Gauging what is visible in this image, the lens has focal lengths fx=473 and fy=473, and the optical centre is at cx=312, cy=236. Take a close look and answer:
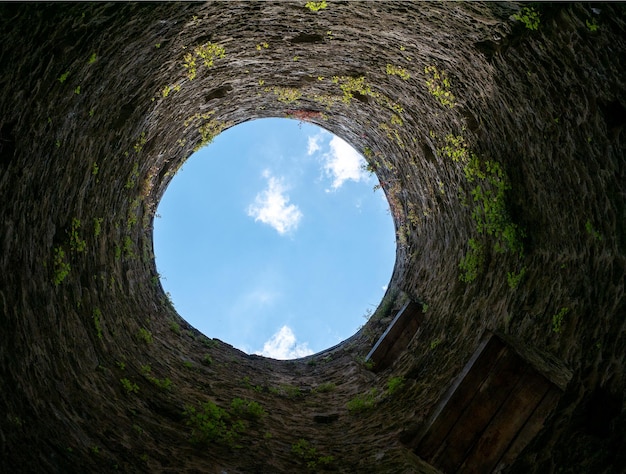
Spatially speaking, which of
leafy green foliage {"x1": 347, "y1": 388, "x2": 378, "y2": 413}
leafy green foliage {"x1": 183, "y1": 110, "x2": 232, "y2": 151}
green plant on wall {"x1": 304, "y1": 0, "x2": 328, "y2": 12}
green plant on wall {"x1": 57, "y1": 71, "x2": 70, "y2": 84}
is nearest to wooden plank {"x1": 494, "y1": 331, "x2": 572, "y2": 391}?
leafy green foliage {"x1": 347, "y1": 388, "x2": 378, "y2": 413}

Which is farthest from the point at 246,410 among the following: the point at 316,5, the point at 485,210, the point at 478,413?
the point at 316,5

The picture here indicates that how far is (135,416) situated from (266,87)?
487 cm

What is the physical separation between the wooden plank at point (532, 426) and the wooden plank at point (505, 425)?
27 millimetres

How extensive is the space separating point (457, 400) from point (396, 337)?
10.3 ft

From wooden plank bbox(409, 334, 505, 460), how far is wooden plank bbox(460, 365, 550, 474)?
10.7 inches

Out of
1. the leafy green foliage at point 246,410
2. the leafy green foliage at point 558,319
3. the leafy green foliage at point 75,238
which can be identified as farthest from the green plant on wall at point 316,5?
the leafy green foliage at point 246,410

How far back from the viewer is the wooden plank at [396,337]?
735 cm

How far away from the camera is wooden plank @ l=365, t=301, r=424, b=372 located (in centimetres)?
735

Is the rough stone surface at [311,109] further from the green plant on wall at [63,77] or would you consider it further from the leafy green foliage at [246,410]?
the leafy green foliage at [246,410]

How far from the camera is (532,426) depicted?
13.0 feet

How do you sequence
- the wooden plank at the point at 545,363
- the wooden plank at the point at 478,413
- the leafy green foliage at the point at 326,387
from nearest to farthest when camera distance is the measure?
the wooden plank at the point at 545,363 < the wooden plank at the point at 478,413 < the leafy green foliage at the point at 326,387

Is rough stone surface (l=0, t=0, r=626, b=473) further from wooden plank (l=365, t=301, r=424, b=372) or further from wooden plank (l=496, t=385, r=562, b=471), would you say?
wooden plank (l=365, t=301, r=424, b=372)

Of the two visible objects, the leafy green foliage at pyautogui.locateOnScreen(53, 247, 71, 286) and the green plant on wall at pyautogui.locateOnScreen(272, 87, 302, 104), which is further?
the green plant on wall at pyautogui.locateOnScreen(272, 87, 302, 104)

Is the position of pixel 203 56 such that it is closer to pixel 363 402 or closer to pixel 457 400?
pixel 457 400
